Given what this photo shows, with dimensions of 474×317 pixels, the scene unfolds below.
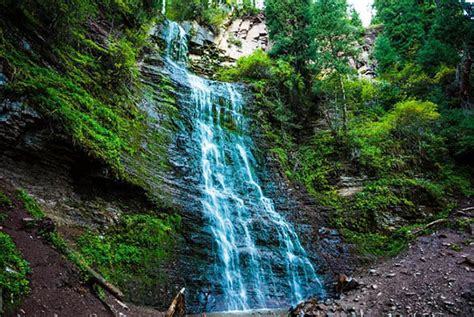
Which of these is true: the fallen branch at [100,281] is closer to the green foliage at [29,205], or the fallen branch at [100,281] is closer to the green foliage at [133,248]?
the green foliage at [133,248]

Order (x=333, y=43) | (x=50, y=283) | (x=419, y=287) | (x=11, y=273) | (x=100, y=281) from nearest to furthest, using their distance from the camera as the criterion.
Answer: (x=11, y=273), (x=50, y=283), (x=100, y=281), (x=419, y=287), (x=333, y=43)

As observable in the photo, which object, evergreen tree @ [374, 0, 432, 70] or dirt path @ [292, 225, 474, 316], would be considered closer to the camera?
dirt path @ [292, 225, 474, 316]

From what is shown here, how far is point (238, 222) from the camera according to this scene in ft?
37.0

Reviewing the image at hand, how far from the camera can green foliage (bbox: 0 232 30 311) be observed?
4211 millimetres

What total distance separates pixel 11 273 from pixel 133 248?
13.1 feet

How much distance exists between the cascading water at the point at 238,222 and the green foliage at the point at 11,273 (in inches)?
210

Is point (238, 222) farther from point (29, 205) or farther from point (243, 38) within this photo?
point (243, 38)

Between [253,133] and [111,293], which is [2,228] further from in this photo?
[253,133]

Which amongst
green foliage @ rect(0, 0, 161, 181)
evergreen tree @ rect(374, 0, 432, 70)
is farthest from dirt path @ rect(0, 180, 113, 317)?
evergreen tree @ rect(374, 0, 432, 70)

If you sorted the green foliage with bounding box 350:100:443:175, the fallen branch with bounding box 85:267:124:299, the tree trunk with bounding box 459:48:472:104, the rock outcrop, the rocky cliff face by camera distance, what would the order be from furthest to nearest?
the rock outcrop → the tree trunk with bounding box 459:48:472:104 → the green foliage with bounding box 350:100:443:175 → the rocky cliff face → the fallen branch with bounding box 85:267:124:299

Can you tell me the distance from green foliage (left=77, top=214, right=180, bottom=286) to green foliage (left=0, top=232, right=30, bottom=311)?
2154mm

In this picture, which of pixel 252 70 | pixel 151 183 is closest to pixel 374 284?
pixel 151 183

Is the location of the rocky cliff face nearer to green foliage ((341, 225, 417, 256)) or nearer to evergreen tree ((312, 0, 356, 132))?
green foliage ((341, 225, 417, 256))

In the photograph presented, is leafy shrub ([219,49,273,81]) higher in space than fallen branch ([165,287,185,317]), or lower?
higher
